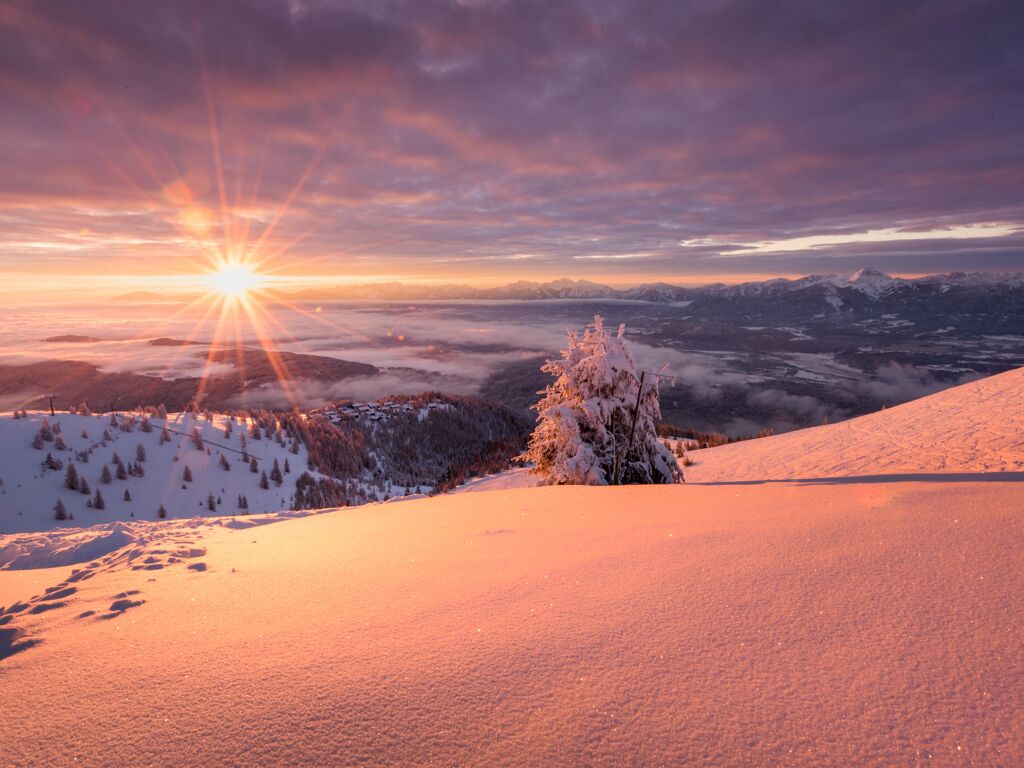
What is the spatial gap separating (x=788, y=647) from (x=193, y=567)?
4.94 metres

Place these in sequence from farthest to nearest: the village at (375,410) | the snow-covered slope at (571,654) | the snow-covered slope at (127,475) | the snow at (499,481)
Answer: the village at (375,410), the snow at (499,481), the snow-covered slope at (127,475), the snow-covered slope at (571,654)

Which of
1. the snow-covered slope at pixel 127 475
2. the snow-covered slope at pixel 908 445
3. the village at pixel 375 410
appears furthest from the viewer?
the village at pixel 375 410

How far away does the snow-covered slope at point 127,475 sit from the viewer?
43.0 feet

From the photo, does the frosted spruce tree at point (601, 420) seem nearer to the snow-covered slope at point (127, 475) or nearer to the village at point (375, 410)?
the snow-covered slope at point (127, 475)

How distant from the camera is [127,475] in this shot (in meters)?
15.9

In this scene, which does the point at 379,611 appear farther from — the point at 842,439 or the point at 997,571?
the point at 842,439

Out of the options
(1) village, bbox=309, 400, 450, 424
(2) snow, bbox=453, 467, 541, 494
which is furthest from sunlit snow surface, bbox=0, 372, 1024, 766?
(1) village, bbox=309, 400, 450, 424

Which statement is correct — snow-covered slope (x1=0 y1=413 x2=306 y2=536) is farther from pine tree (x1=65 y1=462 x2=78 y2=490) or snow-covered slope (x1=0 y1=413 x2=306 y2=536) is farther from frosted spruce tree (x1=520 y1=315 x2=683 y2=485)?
frosted spruce tree (x1=520 y1=315 x2=683 y2=485)

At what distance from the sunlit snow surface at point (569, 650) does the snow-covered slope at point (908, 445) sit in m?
6.70

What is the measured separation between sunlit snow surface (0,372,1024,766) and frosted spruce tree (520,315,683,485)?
702 centimetres

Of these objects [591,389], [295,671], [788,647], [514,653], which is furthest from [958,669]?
[591,389]

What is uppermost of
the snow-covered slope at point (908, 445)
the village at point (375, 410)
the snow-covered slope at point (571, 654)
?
the snow-covered slope at point (571, 654)

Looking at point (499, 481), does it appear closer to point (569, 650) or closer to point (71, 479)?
point (71, 479)

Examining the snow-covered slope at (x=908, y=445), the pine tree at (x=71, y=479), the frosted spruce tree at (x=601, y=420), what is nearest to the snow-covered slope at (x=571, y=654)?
the snow-covered slope at (x=908, y=445)
